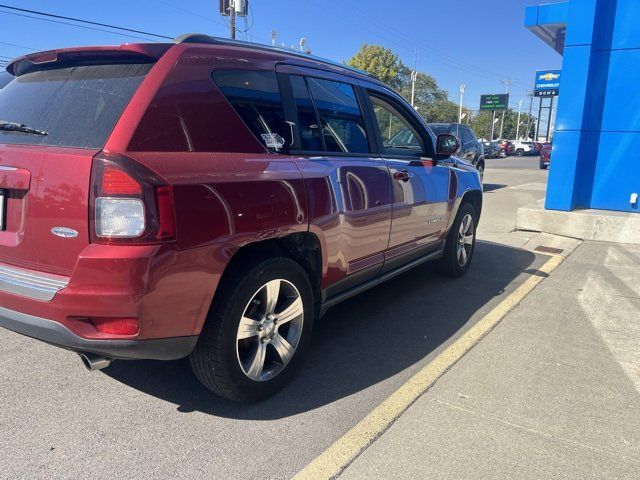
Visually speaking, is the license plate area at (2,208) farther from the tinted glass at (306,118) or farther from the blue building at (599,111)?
the blue building at (599,111)

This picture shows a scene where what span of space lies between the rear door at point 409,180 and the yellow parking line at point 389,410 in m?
0.82

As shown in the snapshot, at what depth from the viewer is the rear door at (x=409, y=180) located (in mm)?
3949

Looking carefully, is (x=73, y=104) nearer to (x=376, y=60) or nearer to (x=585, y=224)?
(x=585, y=224)

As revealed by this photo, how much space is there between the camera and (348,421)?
9.00 feet

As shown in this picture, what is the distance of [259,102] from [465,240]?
338 centimetres

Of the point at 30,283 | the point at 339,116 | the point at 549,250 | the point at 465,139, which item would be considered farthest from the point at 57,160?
the point at 465,139

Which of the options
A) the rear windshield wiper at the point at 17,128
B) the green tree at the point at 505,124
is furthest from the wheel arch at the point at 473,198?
the green tree at the point at 505,124

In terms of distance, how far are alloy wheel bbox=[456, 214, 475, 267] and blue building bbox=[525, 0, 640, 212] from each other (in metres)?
3.37

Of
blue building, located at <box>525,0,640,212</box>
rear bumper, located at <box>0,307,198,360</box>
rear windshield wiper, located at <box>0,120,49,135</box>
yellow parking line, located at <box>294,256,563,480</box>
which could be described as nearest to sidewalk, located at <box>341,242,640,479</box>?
yellow parking line, located at <box>294,256,563,480</box>

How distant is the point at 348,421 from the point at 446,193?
2.70 metres

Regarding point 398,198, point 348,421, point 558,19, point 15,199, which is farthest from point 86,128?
point 558,19

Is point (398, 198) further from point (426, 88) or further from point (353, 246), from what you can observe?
point (426, 88)

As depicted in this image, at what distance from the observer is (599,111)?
8.00 meters

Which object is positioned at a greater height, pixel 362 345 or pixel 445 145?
pixel 445 145
